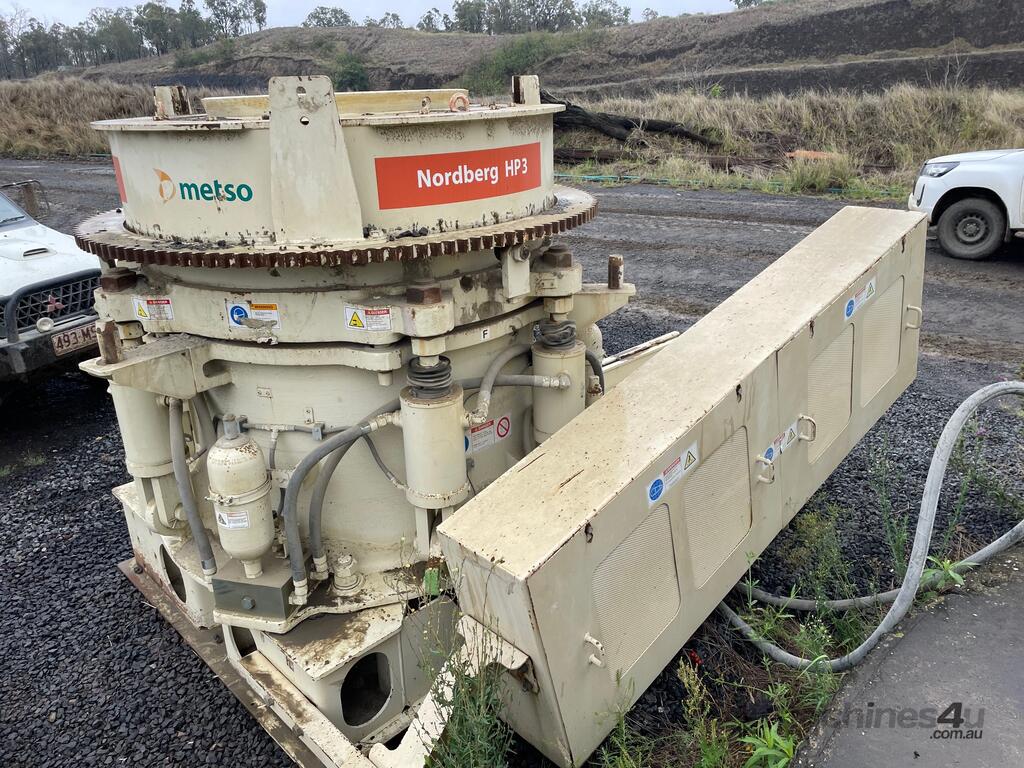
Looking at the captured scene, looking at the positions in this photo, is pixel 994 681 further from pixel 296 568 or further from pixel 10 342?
pixel 10 342

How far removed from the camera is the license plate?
17.6ft

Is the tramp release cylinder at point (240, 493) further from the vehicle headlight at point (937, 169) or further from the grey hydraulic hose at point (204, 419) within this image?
the vehicle headlight at point (937, 169)

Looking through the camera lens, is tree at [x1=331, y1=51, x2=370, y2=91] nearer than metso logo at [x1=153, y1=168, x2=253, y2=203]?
No

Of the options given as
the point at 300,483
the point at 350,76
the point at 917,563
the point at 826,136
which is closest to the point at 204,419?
the point at 300,483

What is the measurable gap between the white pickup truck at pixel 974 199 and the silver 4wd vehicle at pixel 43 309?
8.14 meters

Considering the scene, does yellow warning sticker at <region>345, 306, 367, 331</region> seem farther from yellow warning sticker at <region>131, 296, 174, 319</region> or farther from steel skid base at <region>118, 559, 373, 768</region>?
steel skid base at <region>118, 559, 373, 768</region>

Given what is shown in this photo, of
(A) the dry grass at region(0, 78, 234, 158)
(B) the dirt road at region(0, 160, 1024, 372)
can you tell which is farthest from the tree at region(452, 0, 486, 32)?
(B) the dirt road at region(0, 160, 1024, 372)

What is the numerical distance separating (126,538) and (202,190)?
2.61m

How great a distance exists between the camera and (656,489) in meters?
2.41

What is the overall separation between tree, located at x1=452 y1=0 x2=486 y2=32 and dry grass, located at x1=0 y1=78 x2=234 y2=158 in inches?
1527

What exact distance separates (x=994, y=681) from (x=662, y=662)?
3.53 feet

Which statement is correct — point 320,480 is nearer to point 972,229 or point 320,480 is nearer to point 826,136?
point 972,229

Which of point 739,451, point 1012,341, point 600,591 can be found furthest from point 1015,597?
point 1012,341

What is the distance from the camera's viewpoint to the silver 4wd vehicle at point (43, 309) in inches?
206
